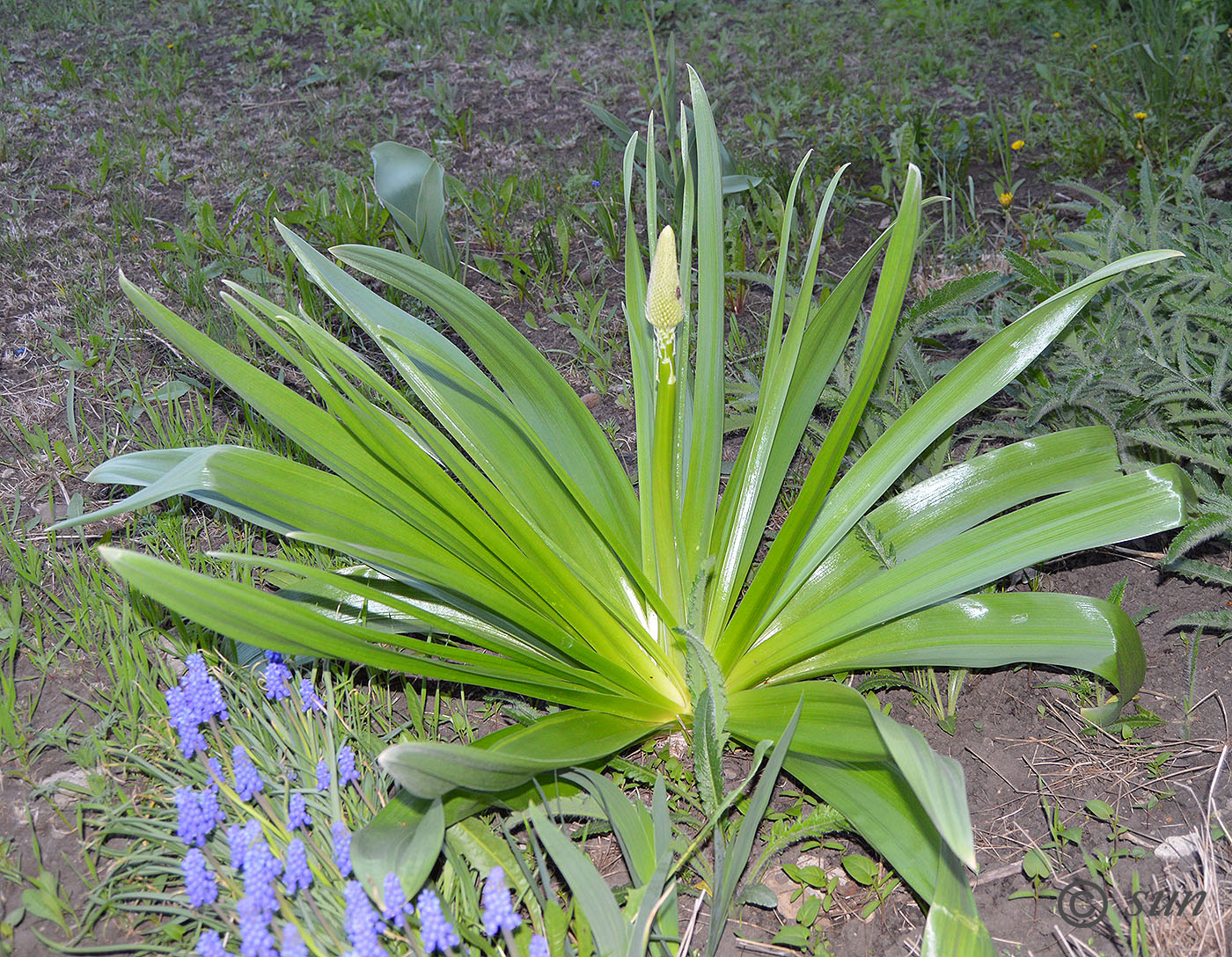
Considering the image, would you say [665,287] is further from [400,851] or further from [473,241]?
[473,241]

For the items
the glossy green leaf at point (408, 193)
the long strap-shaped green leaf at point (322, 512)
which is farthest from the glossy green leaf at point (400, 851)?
the glossy green leaf at point (408, 193)

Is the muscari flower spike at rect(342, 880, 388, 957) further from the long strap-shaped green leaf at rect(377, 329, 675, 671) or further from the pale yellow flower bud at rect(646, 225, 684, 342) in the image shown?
the pale yellow flower bud at rect(646, 225, 684, 342)

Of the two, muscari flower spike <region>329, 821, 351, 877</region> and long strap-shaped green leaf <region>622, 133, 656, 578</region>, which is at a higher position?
long strap-shaped green leaf <region>622, 133, 656, 578</region>

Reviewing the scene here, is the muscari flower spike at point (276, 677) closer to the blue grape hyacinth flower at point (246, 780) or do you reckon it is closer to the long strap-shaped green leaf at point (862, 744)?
the blue grape hyacinth flower at point (246, 780)

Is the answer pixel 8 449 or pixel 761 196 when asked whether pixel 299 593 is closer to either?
pixel 8 449

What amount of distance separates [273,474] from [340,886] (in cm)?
55

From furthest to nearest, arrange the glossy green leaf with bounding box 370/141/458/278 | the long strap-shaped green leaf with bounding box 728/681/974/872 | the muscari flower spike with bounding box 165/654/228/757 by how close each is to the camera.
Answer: the glossy green leaf with bounding box 370/141/458/278, the muscari flower spike with bounding box 165/654/228/757, the long strap-shaped green leaf with bounding box 728/681/974/872

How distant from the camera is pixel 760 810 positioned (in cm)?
117

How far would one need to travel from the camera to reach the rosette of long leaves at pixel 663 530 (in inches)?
48.3

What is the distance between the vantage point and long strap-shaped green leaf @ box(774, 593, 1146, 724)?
4.48ft

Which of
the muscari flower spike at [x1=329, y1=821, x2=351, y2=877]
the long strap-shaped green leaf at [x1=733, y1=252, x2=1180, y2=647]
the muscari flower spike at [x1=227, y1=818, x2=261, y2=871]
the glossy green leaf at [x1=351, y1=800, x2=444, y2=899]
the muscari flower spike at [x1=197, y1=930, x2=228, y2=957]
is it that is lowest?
the muscari flower spike at [x1=329, y1=821, x2=351, y2=877]

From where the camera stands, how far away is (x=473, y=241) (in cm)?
296

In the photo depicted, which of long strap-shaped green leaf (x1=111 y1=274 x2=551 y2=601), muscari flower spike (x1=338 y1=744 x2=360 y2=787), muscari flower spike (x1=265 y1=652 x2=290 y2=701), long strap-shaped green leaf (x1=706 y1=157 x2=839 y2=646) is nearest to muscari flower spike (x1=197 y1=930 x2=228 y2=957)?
muscari flower spike (x1=338 y1=744 x2=360 y2=787)

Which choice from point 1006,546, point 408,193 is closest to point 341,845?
point 1006,546
